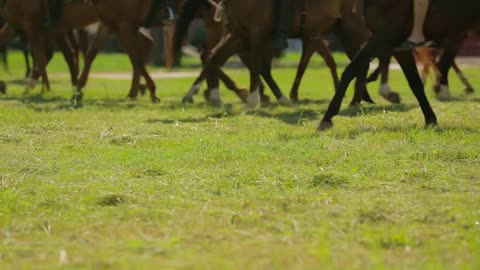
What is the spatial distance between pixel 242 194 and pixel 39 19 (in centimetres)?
1022

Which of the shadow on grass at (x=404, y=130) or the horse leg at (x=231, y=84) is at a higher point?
the shadow on grass at (x=404, y=130)

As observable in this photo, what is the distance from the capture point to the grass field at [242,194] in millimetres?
4652

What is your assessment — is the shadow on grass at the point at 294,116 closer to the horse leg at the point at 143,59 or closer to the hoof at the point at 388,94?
the hoof at the point at 388,94

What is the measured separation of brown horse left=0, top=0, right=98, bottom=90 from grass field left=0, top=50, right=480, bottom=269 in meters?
4.90

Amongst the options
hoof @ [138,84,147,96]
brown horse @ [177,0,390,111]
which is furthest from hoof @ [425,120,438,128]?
hoof @ [138,84,147,96]

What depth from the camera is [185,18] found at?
14.3 meters

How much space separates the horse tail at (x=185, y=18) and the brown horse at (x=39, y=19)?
6.55 feet

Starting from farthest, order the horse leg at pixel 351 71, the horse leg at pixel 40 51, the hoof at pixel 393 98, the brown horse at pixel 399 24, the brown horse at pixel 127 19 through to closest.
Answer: the horse leg at pixel 40 51
the brown horse at pixel 127 19
the hoof at pixel 393 98
the horse leg at pixel 351 71
the brown horse at pixel 399 24

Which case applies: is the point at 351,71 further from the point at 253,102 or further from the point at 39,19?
the point at 39,19

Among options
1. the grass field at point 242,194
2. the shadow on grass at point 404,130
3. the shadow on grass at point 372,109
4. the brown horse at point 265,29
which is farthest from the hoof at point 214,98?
the shadow on grass at point 404,130

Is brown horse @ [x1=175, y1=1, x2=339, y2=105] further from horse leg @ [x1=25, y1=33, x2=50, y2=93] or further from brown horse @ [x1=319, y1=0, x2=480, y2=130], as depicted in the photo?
brown horse @ [x1=319, y1=0, x2=480, y2=130]

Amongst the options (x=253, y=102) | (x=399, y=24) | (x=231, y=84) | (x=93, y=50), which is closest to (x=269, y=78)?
(x=253, y=102)

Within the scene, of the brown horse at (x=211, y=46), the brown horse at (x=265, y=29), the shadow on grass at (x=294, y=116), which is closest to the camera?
the shadow on grass at (x=294, y=116)

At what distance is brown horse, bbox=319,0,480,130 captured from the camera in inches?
382
